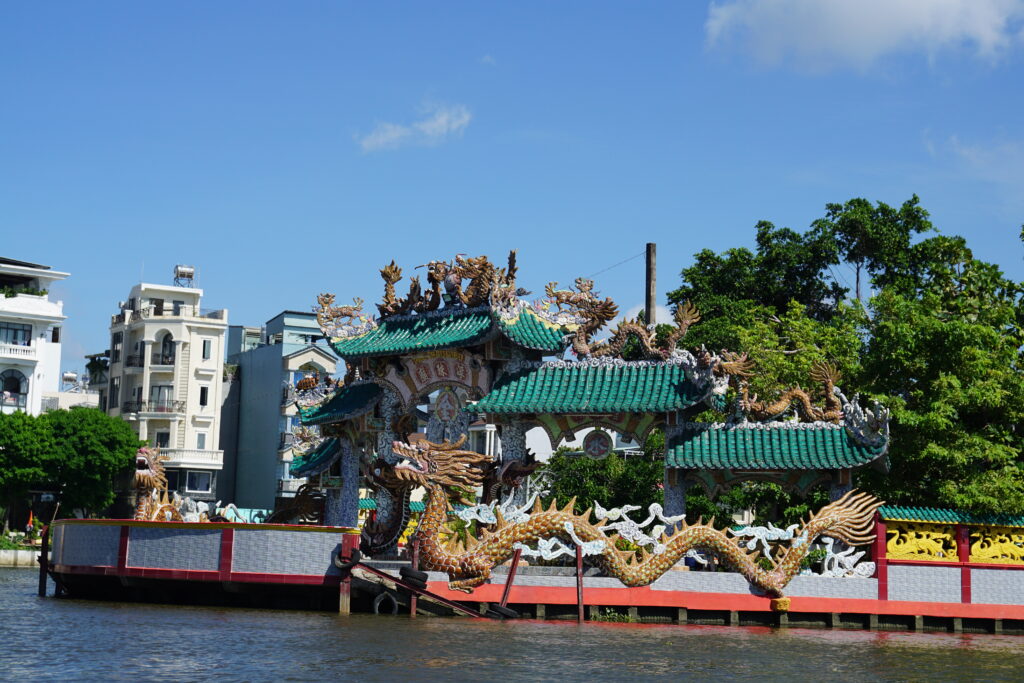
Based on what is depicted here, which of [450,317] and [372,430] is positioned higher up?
[450,317]

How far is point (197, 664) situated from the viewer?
714 inches

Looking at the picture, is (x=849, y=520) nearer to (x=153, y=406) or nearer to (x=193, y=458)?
(x=193, y=458)

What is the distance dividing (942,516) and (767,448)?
3633 mm

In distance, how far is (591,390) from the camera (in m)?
28.7


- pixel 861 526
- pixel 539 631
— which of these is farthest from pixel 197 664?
pixel 861 526

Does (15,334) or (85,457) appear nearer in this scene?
(85,457)

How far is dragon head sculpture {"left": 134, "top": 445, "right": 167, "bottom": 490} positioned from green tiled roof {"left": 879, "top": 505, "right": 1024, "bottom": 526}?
15764mm

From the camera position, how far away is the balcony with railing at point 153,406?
211 ft

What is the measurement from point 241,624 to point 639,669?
7.90m

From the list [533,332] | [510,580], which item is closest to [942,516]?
[510,580]

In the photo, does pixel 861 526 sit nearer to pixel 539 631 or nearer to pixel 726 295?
pixel 539 631

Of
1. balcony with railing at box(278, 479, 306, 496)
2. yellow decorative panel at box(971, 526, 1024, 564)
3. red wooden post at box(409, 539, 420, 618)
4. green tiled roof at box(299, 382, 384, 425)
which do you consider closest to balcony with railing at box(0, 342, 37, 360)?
balcony with railing at box(278, 479, 306, 496)

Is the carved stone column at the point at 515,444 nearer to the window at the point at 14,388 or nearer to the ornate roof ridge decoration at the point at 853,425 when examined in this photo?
the ornate roof ridge decoration at the point at 853,425

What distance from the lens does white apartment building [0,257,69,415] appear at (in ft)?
192
